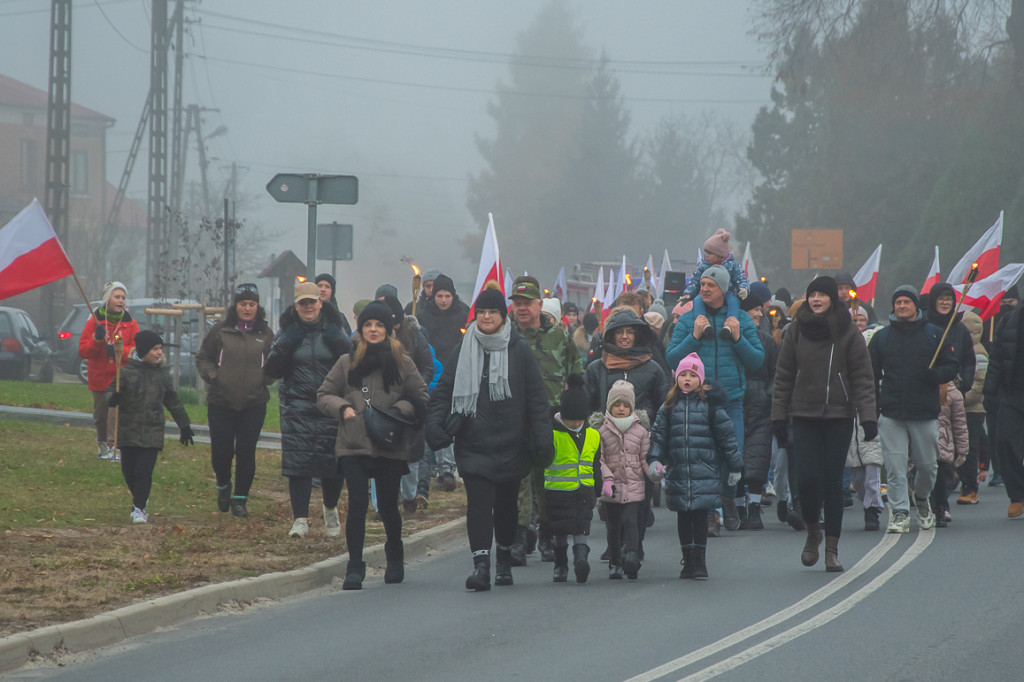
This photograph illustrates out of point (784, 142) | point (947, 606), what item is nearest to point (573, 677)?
point (947, 606)

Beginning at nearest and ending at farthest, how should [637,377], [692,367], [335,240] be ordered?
[692,367]
[637,377]
[335,240]

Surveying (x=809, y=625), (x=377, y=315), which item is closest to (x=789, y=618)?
(x=809, y=625)

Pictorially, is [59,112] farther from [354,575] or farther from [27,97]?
[27,97]

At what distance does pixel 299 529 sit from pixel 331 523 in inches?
12.4

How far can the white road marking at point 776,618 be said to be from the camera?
21.6ft

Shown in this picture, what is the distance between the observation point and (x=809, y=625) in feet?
24.9

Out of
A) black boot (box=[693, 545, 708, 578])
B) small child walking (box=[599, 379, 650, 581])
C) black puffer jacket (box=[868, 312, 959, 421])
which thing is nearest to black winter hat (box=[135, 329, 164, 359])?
small child walking (box=[599, 379, 650, 581])

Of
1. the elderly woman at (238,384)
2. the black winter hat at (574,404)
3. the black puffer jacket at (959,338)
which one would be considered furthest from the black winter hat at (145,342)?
the black puffer jacket at (959,338)

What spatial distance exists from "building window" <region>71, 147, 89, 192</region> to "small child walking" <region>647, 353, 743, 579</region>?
6913cm

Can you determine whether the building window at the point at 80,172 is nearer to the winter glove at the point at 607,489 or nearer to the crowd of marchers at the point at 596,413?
the crowd of marchers at the point at 596,413

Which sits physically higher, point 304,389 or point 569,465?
point 304,389

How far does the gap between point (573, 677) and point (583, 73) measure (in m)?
110

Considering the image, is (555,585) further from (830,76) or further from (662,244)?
(662,244)

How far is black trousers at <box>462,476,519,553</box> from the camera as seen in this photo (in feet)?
30.0
